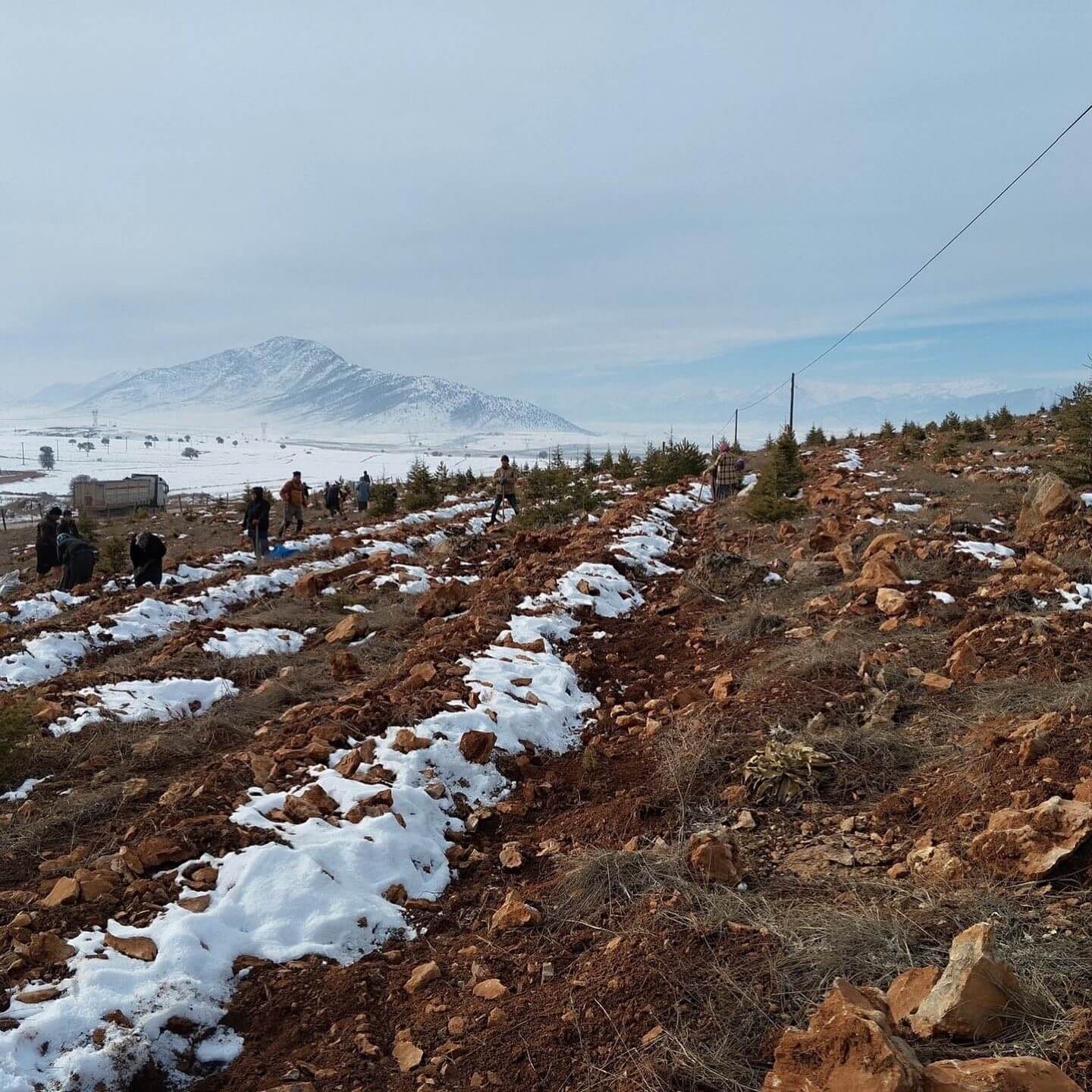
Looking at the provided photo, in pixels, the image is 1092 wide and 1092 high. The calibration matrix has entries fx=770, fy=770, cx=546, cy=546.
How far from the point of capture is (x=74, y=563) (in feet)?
43.1

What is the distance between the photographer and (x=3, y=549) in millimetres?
24828

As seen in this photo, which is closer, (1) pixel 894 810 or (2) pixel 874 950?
(2) pixel 874 950

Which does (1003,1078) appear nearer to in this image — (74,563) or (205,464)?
(74,563)

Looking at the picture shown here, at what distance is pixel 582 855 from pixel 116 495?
40.5 m

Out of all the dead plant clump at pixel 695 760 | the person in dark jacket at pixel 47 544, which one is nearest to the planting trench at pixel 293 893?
the dead plant clump at pixel 695 760

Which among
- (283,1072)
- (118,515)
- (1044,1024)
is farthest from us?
(118,515)

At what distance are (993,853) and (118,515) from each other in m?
40.7

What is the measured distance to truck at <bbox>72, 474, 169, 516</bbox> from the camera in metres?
37.0

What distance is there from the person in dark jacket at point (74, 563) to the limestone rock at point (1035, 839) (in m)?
13.8

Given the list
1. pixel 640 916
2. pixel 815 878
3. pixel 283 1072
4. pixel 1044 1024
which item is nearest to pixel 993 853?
pixel 815 878

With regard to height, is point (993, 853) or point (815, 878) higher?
point (993, 853)

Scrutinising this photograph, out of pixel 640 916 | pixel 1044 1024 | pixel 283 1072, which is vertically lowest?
pixel 283 1072

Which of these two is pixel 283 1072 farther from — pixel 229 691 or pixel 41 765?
pixel 229 691

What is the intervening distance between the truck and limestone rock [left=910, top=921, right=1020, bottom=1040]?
4022cm
